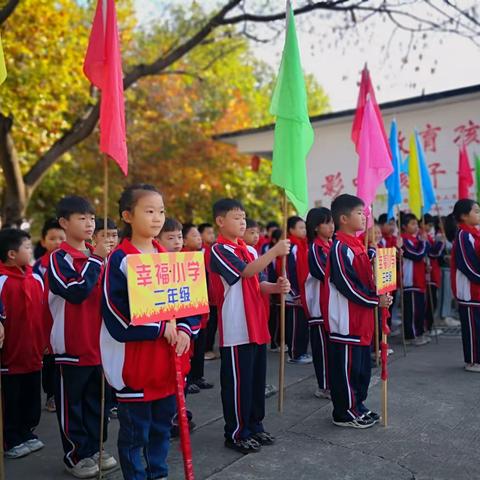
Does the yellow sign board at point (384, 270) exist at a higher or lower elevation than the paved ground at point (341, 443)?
higher

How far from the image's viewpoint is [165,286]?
9.11ft

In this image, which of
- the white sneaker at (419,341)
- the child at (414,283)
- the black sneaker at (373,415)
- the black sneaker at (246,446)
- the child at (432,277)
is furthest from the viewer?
the child at (432,277)

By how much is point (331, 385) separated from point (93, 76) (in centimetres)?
284

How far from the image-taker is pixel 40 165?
1103cm

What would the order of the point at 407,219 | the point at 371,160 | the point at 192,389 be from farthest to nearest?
the point at 407,219, the point at 192,389, the point at 371,160

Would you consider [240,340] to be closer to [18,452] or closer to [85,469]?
[85,469]

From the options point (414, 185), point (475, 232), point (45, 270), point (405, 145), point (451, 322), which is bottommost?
point (451, 322)

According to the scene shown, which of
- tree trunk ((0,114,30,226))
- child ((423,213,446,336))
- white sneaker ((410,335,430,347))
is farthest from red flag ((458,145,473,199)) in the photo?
tree trunk ((0,114,30,226))

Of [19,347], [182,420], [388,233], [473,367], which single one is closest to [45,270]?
[19,347]

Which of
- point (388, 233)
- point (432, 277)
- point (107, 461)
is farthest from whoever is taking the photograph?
point (432, 277)

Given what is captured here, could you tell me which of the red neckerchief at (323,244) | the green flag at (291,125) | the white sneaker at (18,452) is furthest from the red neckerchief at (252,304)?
the white sneaker at (18,452)

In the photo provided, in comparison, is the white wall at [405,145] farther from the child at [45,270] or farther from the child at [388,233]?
the child at [45,270]

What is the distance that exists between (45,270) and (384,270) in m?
2.97

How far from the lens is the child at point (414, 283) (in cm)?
755
